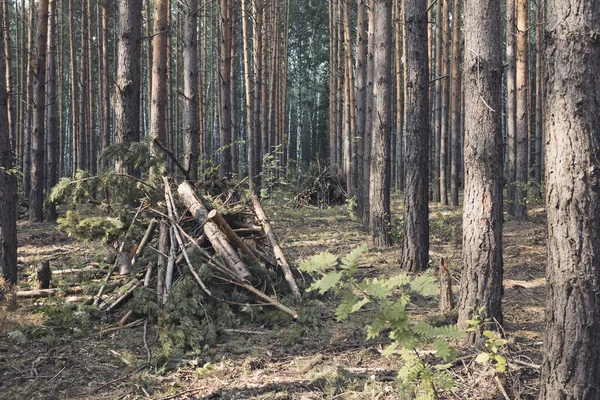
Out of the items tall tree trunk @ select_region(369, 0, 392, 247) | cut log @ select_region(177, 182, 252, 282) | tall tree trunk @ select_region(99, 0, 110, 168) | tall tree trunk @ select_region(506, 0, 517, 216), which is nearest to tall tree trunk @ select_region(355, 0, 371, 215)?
tall tree trunk @ select_region(369, 0, 392, 247)

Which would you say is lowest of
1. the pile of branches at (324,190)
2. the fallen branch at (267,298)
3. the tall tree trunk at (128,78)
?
the fallen branch at (267,298)

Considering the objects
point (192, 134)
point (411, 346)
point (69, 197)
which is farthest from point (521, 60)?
point (411, 346)

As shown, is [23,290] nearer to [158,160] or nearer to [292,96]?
[158,160]

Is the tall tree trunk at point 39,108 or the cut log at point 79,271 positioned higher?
the tall tree trunk at point 39,108

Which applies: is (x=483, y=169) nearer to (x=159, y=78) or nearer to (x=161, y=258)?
(x=161, y=258)

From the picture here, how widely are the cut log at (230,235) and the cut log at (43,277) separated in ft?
6.69

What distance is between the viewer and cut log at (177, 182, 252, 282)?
5625 mm

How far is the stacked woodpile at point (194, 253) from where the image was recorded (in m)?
5.52

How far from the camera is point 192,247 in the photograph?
5.75 metres

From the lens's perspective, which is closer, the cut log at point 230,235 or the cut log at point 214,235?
the cut log at point 214,235

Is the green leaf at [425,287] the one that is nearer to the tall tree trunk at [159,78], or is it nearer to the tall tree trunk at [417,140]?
the tall tree trunk at [417,140]

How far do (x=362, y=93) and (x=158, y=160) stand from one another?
7.73m

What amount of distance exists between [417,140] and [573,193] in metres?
4.64

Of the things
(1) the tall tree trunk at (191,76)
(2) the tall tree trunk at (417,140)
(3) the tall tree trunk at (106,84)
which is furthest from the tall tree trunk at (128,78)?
(3) the tall tree trunk at (106,84)
